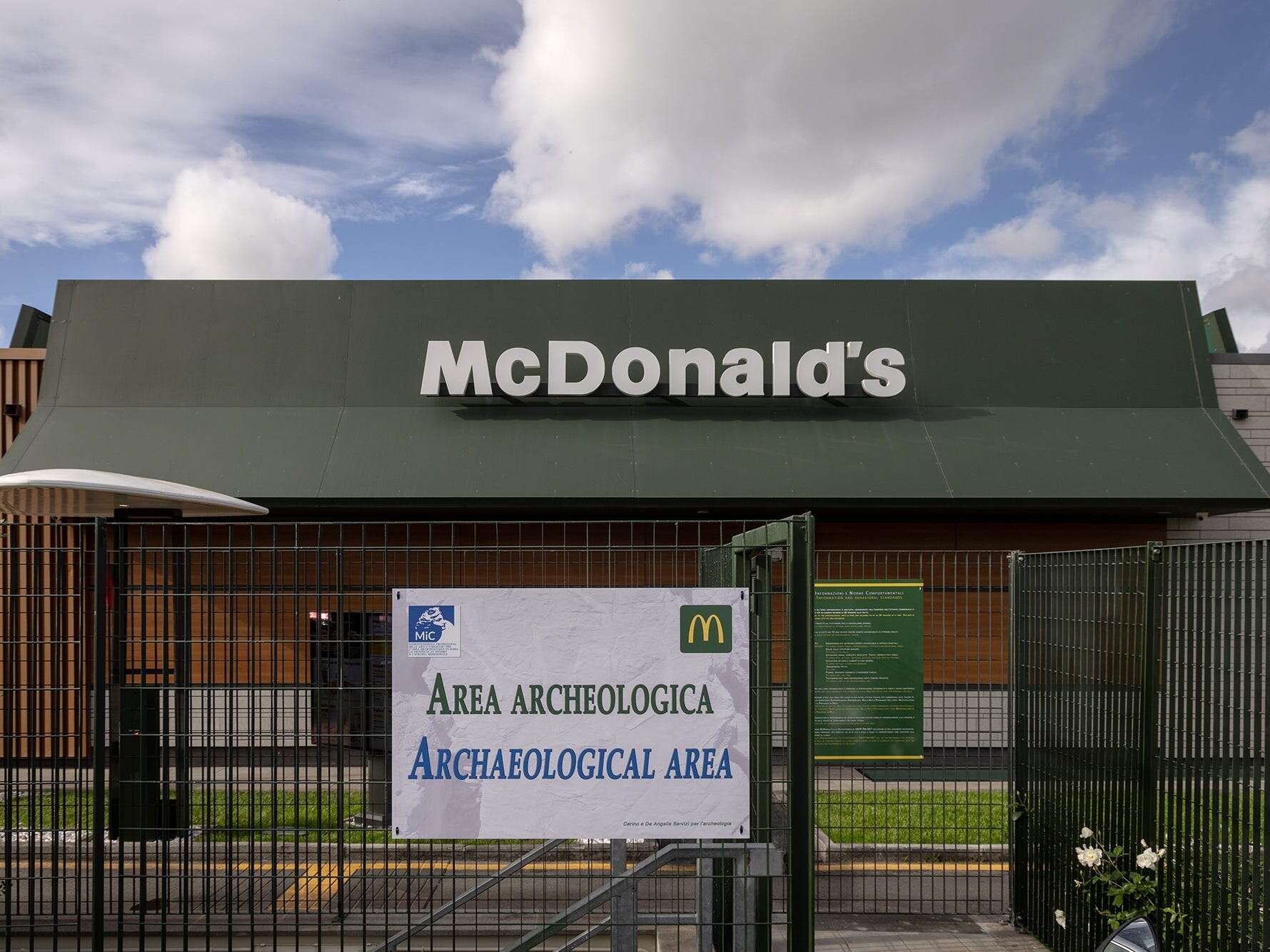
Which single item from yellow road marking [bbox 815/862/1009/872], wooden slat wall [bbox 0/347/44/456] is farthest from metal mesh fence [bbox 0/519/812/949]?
wooden slat wall [bbox 0/347/44/456]

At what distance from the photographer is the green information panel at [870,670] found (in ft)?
20.8

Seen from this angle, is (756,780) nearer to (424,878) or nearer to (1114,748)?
(1114,748)

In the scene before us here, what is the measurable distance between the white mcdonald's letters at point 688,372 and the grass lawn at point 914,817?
18.1ft

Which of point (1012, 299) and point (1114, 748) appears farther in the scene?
point (1012, 299)

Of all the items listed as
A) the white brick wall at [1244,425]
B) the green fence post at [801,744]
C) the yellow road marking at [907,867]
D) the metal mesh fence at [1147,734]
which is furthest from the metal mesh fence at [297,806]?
the white brick wall at [1244,425]

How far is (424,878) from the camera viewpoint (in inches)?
262

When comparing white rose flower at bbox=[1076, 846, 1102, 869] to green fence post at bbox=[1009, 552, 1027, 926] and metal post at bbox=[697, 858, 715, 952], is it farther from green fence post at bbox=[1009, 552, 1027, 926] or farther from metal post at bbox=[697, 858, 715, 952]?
metal post at bbox=[697, 858, 715, 952]

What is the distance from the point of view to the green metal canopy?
10.4 meters

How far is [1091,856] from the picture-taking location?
4680mm

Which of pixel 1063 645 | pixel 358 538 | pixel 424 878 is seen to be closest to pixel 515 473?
pixel 358 538

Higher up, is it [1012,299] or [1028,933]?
[1012,299]

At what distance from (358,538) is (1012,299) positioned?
9885mm

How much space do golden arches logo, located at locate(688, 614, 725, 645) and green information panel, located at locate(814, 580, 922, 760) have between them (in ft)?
8.86

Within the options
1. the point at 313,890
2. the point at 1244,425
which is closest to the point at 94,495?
the point at 313,890
